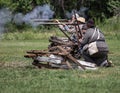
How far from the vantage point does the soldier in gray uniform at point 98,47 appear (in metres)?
14.9

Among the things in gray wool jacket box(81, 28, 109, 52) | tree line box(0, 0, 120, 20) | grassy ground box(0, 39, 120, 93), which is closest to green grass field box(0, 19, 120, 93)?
grassy ground box(0, 39, 120, 93)

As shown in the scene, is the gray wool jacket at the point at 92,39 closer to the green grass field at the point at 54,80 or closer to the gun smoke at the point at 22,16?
the green grass field at the point at 54,80

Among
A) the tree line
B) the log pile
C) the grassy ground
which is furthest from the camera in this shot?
the tree line

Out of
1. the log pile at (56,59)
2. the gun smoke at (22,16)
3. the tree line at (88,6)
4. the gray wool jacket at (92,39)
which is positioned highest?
the gray wool jacket at (92,39)

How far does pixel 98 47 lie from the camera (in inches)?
584

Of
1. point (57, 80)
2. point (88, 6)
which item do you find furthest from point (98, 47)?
point (88, 6)

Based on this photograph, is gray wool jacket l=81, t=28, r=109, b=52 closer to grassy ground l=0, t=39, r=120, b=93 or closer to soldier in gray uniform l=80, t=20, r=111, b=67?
soldier in gray uniform l=80, t=20, r=111, b=67

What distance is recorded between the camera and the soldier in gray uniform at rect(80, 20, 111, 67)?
49.0ft

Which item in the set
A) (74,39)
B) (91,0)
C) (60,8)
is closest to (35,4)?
(60,8)

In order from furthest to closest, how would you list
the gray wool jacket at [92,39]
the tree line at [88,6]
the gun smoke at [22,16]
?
the tree line at [88,6]
the gun smoke at [22,16]
the gray wool jacket at [92,39]

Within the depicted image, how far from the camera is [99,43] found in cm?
1495

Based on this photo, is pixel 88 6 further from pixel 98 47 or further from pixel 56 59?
pixel 56 59

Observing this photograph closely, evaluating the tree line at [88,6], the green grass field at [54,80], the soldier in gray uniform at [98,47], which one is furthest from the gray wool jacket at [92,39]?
the tree line at [88,6]

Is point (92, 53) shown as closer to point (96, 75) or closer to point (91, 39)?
point (91, 39)
